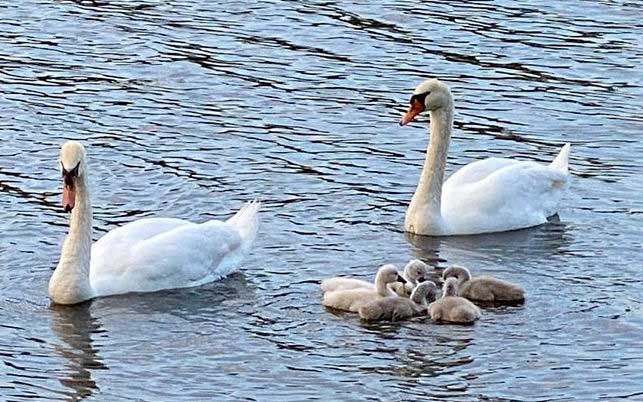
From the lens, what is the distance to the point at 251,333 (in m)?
13.4

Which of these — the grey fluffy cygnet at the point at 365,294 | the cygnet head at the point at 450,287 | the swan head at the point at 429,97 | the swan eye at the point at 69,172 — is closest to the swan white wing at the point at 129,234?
the swan eye at the point at 69,172

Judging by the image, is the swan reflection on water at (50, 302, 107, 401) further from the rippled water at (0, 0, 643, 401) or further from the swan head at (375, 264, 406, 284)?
the swan head at (375, 264, 406, 284)

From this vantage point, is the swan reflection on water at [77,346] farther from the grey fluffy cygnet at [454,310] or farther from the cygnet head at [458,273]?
the cygnet head at [458,273]

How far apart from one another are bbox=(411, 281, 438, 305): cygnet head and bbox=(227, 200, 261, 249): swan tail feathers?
1828 millimetres

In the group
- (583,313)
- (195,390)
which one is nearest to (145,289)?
(195,390)

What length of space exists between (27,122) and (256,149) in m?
2.31

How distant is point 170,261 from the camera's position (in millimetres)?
14547

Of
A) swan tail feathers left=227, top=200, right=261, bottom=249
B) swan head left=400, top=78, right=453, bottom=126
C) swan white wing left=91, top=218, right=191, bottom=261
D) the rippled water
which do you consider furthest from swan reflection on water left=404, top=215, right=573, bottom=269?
swan white wing left=91, top=218, right=191, bottom=261

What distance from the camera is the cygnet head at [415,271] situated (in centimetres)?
1414

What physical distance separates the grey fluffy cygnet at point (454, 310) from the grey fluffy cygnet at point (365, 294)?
1.11 ft

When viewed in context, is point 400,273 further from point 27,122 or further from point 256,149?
point 27,122

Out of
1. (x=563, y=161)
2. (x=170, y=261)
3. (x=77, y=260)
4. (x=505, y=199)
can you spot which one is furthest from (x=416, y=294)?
(x=563, y=161)

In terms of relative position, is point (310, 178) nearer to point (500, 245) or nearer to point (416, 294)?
point (500, 245)

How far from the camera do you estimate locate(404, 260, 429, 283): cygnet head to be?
1414 cm
